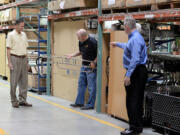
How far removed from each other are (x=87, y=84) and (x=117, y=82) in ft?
5.66

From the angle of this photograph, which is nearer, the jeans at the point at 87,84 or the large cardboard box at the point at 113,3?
the large cardboard box at the point at 113,3

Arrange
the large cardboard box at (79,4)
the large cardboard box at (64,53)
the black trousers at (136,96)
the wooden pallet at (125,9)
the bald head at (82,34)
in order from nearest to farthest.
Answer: the black trousers at (136,96) → the wooden pallet at (125,9) → the bald head at (82,34) → the large cardboard box at (79,4) → the large cardboard box at (64,53)

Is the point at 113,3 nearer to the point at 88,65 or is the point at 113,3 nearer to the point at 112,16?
the point at 112,16

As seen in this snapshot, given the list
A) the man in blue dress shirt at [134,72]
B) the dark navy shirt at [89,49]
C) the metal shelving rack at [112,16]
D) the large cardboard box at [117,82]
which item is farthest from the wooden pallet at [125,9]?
the man in blue dress shirt at [134,72]

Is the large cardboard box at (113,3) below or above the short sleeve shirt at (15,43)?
above

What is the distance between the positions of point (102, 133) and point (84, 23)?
12.3ft

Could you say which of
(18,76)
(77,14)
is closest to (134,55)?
(77,14)

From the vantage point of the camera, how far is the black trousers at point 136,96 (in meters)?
6.59

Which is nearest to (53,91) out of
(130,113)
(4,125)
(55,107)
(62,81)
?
(62,81)

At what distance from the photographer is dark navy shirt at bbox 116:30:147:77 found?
6.36m

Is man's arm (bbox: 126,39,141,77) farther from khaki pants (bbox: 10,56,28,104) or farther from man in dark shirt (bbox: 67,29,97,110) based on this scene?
khaki pants (bbox: 10,56,28,104)

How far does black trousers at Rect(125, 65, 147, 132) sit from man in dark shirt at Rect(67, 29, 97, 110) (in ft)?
8.53

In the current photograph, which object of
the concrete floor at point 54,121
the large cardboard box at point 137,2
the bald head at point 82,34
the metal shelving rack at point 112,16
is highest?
the large cardboard box at point 137,2

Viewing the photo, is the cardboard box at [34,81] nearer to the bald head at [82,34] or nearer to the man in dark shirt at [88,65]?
the man in dark shirt at [88,65]
